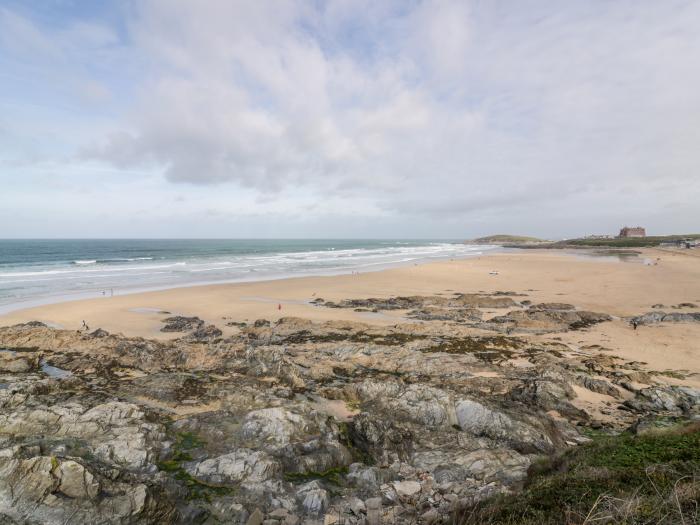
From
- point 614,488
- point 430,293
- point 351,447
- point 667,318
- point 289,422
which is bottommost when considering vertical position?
point 351,447

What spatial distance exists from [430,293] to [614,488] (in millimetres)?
30398

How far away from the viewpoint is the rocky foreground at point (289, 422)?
689cm

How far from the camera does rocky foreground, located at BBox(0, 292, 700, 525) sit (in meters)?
6.89

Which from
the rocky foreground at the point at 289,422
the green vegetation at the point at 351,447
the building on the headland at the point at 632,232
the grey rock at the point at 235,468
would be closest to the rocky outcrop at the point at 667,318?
the rocky foreground at the point at 289,422

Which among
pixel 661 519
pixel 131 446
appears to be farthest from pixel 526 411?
pixel 131 446

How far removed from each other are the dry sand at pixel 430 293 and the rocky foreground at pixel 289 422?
341 cm

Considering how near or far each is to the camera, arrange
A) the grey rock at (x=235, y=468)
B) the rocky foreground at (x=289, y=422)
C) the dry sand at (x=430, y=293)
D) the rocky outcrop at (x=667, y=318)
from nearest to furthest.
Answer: the rocky foreground at (x=289, y=422), the grey rock at (x=235, y=468), the dry sand at (x=430, y=293), the rocky outcrop at (x=667, y=318)

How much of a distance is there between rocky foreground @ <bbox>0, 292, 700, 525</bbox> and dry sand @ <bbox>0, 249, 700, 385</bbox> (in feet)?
11.2

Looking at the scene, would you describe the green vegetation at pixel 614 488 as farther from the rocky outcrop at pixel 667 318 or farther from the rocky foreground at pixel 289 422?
the rocky outcrop at pixel 667 318

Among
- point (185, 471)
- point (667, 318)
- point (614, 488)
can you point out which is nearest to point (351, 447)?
point (185, 471)

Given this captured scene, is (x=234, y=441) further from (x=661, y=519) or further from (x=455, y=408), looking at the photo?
(x=661, y=519)

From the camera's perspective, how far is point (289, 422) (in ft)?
31.8

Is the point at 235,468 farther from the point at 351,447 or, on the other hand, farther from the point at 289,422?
the point at 351,447

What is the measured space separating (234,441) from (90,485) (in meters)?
3.32
